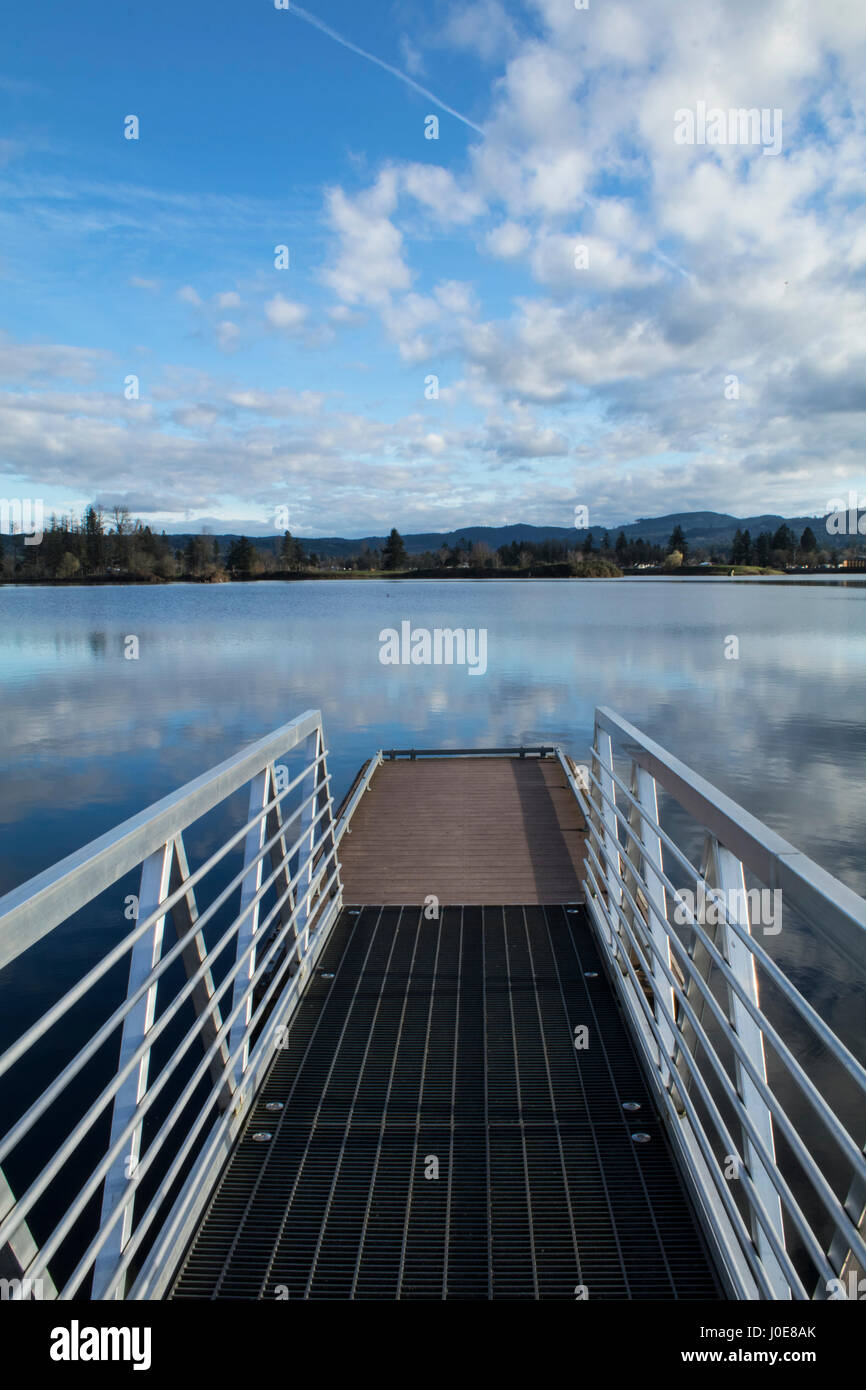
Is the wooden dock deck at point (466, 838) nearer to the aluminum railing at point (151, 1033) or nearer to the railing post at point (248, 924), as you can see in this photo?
the aluminum railing at point (151, 1033)

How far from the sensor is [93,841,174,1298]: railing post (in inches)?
69.4

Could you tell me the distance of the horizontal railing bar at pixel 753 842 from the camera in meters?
1.50

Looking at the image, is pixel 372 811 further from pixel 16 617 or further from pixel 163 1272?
pixel 16 617

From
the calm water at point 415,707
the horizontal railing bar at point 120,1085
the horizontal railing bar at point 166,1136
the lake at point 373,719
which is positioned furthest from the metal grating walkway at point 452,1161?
the calm water at point 415,707

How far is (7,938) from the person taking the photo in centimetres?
138

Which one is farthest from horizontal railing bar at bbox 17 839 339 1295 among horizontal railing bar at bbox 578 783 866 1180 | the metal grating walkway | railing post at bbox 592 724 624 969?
railing post at bbox 592 724 624 969

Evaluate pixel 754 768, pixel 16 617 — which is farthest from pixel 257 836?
pixel 16 617

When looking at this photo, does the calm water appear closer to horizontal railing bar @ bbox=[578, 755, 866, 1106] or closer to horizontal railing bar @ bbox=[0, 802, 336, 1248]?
horizontal railing bar @ bbox=[0, 802, 336, 1248]

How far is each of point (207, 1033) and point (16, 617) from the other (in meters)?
42.6

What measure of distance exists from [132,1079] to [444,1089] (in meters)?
1.32

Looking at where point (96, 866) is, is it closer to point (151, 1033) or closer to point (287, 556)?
point (151, 1033)

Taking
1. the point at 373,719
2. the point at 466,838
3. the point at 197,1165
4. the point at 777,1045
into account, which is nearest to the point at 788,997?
the point at 777,1045

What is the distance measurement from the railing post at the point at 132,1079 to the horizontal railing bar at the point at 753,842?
1512mm
